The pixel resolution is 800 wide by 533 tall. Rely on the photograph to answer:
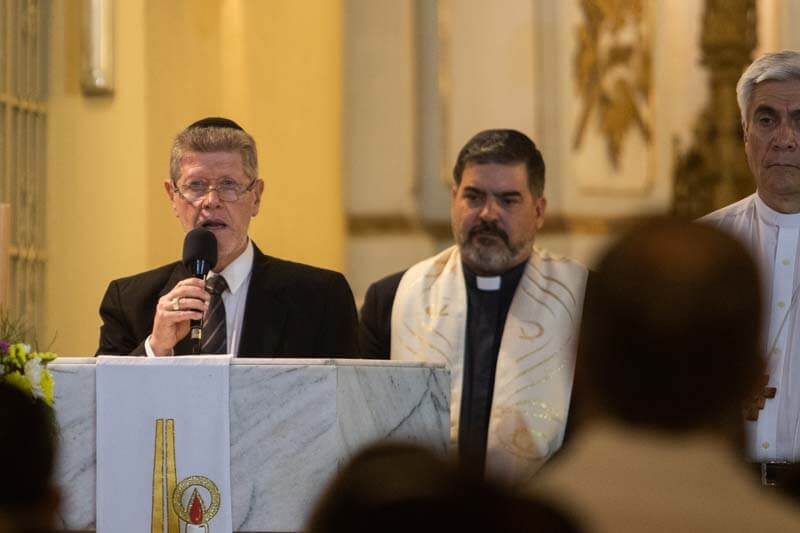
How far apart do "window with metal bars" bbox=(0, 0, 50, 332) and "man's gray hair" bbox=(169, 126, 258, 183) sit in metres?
2.93

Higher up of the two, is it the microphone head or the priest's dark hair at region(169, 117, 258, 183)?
the priest's dark hair at region(169, 117, 258, 183)

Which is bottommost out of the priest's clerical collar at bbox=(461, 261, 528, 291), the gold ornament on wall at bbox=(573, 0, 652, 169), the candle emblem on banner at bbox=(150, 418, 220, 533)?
the candle emblem on banner at bbox=(150, 418, 220, 533)

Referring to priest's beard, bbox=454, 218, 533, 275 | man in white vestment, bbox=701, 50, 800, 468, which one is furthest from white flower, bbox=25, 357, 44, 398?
priest's beard, bbox=454, 218, 533, 275

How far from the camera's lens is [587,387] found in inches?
56.3

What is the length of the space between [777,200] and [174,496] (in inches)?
83.5

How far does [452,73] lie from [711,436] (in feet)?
25.6

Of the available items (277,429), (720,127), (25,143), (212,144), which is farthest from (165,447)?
(720,127)

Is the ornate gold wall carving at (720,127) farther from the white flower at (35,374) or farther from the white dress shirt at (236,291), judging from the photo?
the white flower at (35,374)

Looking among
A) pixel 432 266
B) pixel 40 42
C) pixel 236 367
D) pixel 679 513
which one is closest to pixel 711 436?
pixel 679 513

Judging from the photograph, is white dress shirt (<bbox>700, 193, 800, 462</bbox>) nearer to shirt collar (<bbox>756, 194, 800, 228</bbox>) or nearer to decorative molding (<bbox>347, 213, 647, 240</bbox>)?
shirt collar (<bbox>756, 194, 800, 228</bbox>)

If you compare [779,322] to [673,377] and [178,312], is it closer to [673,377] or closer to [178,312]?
[178,312]

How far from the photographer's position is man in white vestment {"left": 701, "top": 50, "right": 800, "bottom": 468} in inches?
178

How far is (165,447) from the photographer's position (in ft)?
13.2

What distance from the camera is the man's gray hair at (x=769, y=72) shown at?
4.86 m
